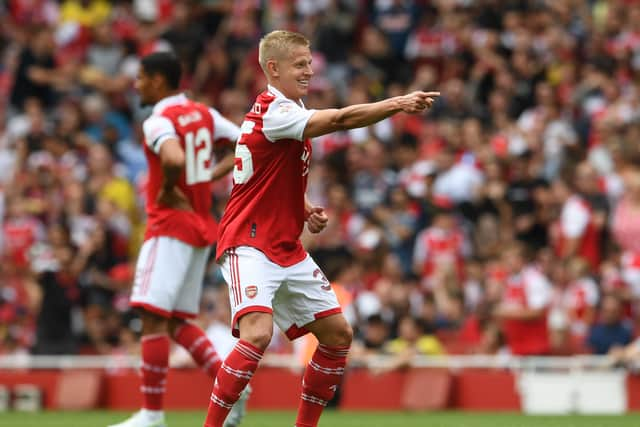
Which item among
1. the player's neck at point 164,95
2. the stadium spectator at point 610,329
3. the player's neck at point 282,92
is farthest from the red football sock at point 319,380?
the stadium spectator at point 610,329

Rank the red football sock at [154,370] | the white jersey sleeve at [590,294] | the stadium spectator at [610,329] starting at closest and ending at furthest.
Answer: the red football sock at [154,370]
the stadium spectator at [610,329]
the white jersey sleeve at [590,294]

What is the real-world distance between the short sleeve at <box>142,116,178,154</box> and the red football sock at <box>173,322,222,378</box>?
4.69 feet

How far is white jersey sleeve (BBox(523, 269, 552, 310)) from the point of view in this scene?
14.5 m

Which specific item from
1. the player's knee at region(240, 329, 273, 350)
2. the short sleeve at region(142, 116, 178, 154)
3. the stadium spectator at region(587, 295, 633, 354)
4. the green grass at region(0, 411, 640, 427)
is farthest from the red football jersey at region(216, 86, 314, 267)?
the stadium spectator at region(587, 295, 633, 354)

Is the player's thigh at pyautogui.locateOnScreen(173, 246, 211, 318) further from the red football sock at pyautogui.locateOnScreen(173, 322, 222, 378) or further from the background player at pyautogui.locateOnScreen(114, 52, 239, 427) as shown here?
the red football sock at pyautogui.locateOnScreen(173, 322, 222, 378)

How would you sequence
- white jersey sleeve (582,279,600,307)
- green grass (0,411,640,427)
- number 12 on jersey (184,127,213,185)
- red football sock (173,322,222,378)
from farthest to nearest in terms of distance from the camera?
white jersey sleeve (582,279,600,307), green grass (0,411,640,427), red football sock (173,322,222,378), number 12 on jersey (184,127,213,185)

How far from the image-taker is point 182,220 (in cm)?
999

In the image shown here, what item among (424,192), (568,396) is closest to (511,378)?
(568,396)

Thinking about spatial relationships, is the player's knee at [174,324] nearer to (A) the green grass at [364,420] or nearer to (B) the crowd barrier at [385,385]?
(A) the green grass at [364,420]

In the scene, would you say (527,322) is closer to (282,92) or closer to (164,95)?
(164,95)

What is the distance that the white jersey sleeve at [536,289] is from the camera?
14453mm

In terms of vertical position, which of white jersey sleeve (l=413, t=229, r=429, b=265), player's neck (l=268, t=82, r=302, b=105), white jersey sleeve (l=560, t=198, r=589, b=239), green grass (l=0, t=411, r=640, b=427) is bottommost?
green grass (l=0, t=411, r=640, b=427)

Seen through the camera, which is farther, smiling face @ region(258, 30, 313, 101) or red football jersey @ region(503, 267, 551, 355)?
red football jersey @ region(503, 267, 551, 355)

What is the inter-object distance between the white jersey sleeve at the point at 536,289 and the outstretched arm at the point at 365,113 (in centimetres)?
712
